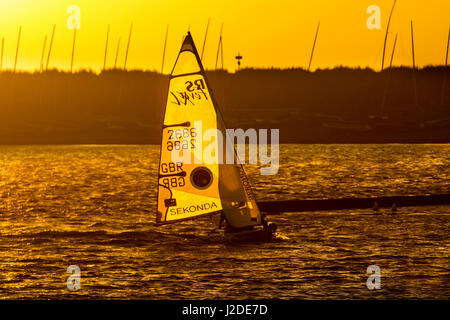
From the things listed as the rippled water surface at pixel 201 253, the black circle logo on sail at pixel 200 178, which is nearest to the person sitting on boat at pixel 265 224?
the rippled water surface at pixel 201 253

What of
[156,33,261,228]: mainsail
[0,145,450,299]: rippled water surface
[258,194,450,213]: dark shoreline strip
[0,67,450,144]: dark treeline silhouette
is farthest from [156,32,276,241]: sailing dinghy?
[0,67,450,144]: dark treeline silhouette

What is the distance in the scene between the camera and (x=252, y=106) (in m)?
138

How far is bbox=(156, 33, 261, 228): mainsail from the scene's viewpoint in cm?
2086

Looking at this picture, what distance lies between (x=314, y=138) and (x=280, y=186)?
227ft

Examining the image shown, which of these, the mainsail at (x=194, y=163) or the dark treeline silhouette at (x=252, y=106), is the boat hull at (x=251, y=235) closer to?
the mainsail at (x=194, y=163)

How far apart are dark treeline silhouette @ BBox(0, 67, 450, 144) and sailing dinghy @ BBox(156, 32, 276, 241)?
95.4 m

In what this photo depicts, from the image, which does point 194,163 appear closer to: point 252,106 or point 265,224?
point 265,224

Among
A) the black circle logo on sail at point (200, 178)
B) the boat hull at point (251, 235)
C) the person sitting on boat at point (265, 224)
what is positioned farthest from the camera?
the person sitting on boat at point (265, 224)

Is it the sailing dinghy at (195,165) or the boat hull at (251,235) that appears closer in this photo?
the sailing dinghy at (195,165)

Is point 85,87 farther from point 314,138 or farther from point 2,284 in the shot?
point 2,284

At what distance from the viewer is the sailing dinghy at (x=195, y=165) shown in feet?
68.4

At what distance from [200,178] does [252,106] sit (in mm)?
116872

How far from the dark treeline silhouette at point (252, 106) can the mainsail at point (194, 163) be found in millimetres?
95464
